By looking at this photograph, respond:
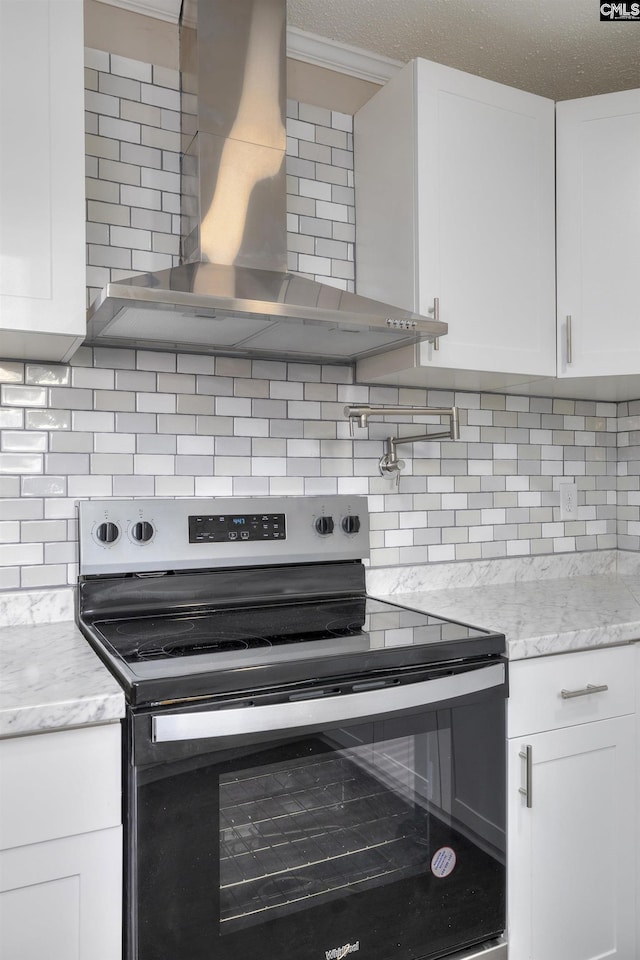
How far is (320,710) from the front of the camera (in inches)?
52.0

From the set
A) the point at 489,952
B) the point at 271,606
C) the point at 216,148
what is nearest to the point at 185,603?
the point at 271,606

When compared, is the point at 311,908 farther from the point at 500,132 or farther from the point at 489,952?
the point at 500,132

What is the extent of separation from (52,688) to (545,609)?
50.3 inches

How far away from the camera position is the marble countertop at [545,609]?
5.40ft

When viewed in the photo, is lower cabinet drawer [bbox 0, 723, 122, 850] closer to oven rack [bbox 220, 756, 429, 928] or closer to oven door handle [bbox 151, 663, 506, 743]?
oven door handle [bbox 151, 663, 506, 743]

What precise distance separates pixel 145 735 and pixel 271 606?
773 mm

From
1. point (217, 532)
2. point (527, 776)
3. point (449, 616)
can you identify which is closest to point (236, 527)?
point (217, 532)

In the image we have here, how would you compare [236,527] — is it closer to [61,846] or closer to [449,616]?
[449,616]

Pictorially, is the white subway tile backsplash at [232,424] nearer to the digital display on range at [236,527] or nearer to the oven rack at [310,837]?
the digital display on range at [236,527]

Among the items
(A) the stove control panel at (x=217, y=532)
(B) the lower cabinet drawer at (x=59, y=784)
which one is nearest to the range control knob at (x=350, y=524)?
(A) the stove control panel at (x=217, y=532)

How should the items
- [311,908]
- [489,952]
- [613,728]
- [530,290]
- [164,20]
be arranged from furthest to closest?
[530,290] < [164,20] < [613,728] < [489,952] < [311,908]

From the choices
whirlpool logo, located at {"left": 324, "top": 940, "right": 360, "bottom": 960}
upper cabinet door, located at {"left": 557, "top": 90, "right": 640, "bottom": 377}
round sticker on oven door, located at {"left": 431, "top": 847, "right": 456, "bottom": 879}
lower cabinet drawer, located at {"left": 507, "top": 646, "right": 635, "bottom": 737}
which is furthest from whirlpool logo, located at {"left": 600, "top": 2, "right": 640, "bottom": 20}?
whirlpool logo, located at {"left": 324, "top": 940, "right": 360, "bottom": 960}

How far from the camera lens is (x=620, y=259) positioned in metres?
2.06

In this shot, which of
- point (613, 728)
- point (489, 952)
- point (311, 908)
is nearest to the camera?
point (311, 908)
